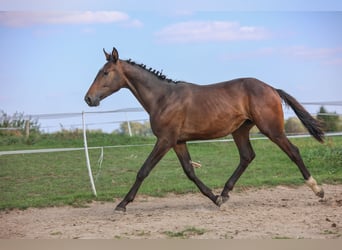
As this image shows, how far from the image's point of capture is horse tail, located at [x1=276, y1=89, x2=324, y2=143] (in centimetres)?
614

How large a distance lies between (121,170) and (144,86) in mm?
2829

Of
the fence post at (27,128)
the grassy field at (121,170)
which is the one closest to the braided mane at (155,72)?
the grassy field at (121,170)

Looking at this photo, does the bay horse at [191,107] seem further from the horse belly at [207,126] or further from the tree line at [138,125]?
the tree line at [138,125]

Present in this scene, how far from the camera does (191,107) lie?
592 centimetres

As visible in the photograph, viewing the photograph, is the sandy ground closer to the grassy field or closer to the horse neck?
the grassy field

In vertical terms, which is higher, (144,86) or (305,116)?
(144,86)

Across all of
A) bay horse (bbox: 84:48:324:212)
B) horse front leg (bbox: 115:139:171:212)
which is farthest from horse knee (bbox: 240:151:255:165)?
horse front leg (bbox: 115:139:171:212)

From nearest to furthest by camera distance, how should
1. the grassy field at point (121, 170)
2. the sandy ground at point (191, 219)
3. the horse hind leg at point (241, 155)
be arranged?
the sandy ground at point (191, 219), the horse hind leg at point (241, 155), the grassy field at point (121, 170)

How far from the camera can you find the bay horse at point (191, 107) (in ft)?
19.2

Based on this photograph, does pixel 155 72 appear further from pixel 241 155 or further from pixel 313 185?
pixel 313 185

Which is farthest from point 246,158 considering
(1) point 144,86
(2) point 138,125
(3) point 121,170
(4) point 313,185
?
(2) point 138,125

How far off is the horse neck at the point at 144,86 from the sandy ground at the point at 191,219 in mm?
1220

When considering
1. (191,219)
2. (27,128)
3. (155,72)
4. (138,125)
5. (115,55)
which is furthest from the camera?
(138,125)

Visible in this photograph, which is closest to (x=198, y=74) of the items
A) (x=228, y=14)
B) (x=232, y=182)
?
(x=228, y=14)
